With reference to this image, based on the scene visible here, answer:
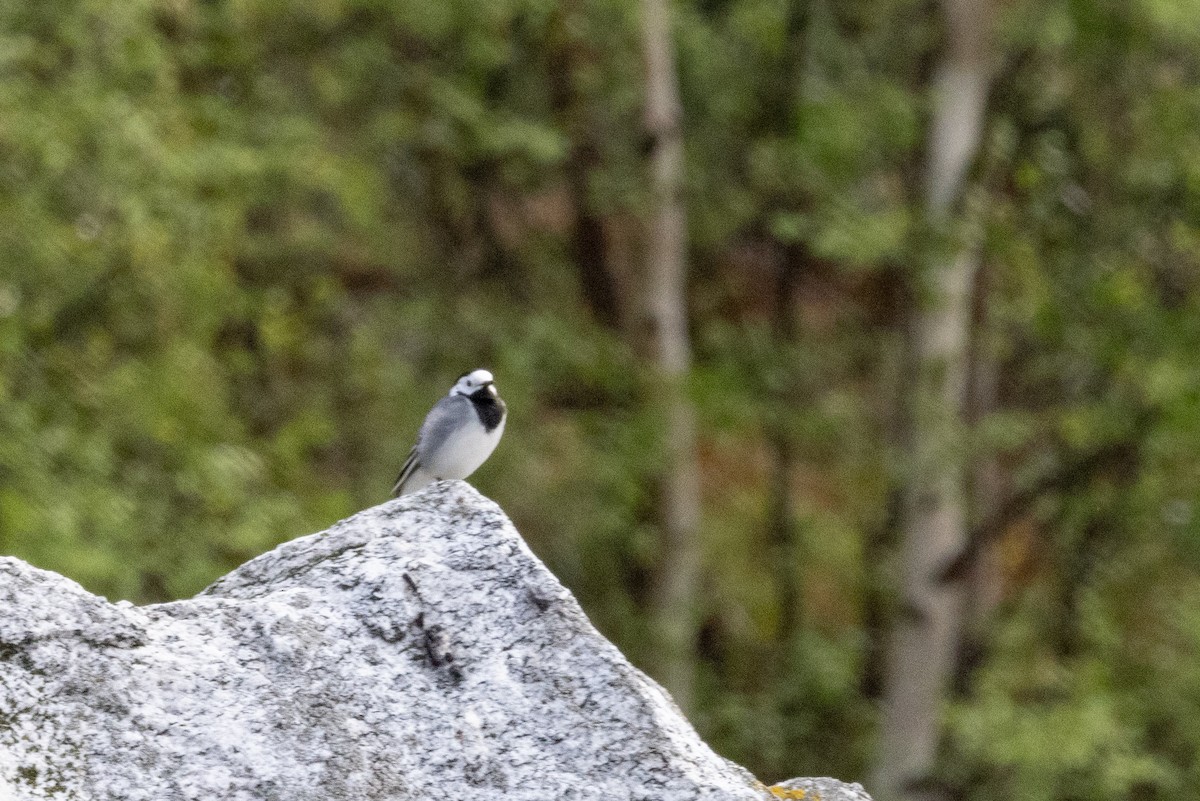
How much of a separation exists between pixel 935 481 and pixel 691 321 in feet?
12.6

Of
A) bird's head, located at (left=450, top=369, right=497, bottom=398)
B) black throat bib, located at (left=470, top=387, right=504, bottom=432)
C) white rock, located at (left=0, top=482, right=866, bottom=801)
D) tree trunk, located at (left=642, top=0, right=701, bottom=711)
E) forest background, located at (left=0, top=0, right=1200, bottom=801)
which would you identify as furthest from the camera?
tree trunk, located at (left=642, top=0, right=701, bottom=711)

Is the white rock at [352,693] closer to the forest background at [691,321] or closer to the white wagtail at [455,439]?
the white wagtail at [455,439]

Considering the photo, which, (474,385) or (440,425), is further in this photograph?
(474,385)

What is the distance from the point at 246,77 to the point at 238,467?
3984 millimetres

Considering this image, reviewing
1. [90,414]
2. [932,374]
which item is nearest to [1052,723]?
[932,374]

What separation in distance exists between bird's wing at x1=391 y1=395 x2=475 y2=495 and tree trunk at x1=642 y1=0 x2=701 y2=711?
6892 mm

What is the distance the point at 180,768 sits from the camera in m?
3.30

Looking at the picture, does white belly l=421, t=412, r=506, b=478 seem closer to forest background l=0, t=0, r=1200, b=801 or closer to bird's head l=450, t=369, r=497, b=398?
bird's head l=450, t=369, r=497, b=398

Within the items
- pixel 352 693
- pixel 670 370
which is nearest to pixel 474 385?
pixel 352 693

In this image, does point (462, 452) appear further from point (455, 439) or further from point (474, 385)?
point (474, 385)

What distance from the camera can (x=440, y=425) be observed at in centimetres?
623

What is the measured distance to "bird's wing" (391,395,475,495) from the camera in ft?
20.3

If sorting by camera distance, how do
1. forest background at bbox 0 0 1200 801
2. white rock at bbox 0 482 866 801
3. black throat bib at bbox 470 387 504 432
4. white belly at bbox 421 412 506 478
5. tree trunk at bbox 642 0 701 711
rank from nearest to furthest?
white rock at bbox 0 482 866 801 < white belly at bbox 421 412 506 478 < black throat bib at bbox 470 387 504 432 < forest background at bbox 0 0 1200 801 < tree trunk at bbox 642 0 701 711

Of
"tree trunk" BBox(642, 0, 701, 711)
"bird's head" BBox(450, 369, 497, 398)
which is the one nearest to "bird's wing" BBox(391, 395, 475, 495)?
"bird's head" BBox(450, 369, 497, 398)
